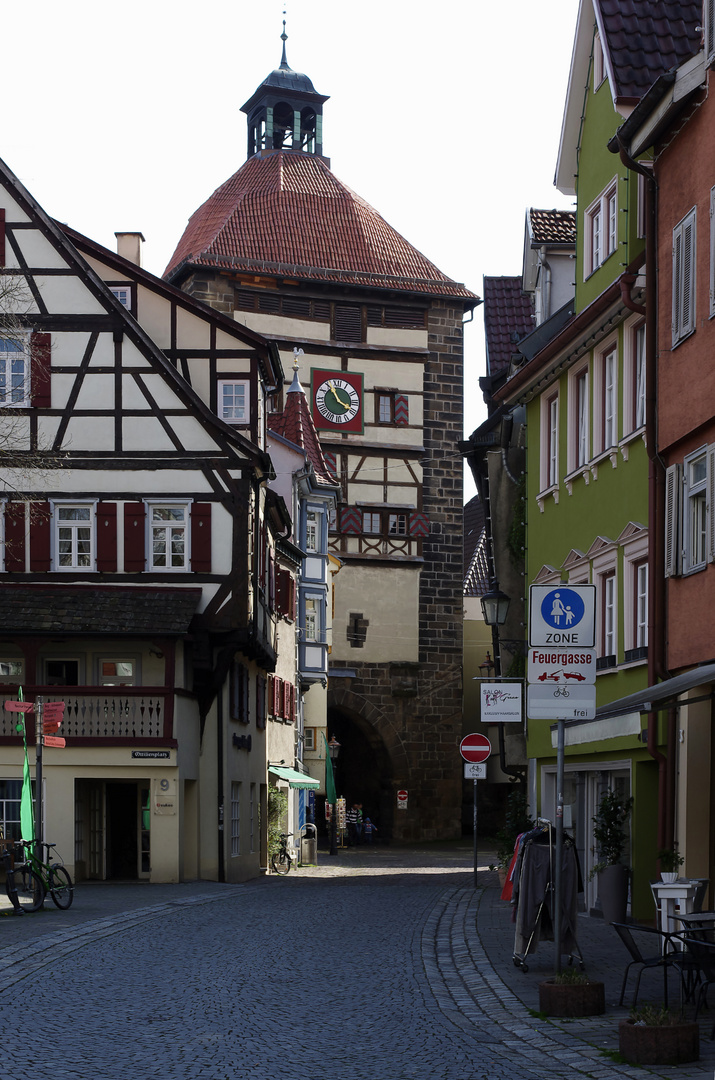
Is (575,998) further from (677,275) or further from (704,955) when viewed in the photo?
(677,275)

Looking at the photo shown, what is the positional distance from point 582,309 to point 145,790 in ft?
44.1

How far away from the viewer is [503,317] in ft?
103

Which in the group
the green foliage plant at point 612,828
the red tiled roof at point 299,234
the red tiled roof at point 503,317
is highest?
the red tiled roof at point 299,234

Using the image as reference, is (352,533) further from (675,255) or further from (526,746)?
(675,255)

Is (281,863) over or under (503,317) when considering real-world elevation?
under

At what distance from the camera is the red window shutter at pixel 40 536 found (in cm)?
2978

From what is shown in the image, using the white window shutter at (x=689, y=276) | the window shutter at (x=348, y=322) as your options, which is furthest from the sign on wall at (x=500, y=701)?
the window shutter at (x=348, y=322)

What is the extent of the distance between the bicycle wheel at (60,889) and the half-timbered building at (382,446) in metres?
34.3

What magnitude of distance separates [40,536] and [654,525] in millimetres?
15551

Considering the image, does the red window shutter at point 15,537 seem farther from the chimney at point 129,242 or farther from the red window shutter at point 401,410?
the red window shutter at point 401,410

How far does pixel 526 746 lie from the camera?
25.9m

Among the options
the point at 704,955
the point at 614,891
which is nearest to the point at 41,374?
the point at 614,891

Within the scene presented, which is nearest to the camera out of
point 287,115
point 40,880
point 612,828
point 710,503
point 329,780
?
point 710,503

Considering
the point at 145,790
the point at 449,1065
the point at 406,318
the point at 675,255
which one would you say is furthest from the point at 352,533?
the point at 449,1065
